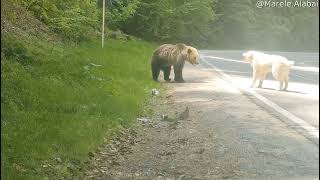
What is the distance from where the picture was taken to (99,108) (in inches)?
314

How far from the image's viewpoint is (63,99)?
8.07 meters

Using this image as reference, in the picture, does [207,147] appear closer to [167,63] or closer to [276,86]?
[276,86]

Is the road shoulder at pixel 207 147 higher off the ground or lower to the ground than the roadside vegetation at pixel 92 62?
lower

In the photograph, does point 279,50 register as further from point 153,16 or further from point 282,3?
point 153,16

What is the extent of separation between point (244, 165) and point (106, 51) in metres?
3.51

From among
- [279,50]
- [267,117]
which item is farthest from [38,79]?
[279,50]

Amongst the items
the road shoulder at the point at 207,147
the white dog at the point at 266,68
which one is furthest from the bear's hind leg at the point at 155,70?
the road shoulder at the point at 207,147

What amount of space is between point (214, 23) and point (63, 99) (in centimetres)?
304

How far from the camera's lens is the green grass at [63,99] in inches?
226

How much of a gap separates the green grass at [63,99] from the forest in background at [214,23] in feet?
1.15

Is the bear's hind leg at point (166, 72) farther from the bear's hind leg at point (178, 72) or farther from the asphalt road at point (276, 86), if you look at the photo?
the asphalt road at point (276, 86)

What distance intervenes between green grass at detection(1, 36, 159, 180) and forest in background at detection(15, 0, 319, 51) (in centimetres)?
35

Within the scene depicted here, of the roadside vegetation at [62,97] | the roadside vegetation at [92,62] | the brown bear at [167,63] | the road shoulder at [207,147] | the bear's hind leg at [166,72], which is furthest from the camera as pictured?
the bear's hind leg at [166,72]

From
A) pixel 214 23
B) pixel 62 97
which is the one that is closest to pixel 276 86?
pixel 62 97
